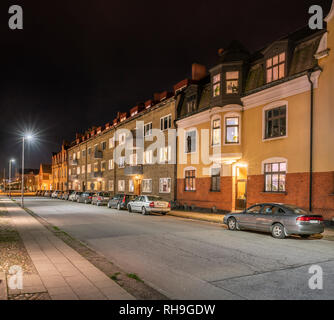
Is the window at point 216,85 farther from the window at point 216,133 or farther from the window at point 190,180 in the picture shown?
the window at point 190,180

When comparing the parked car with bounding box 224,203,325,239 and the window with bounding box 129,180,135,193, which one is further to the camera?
the window with bounding box 129,180,135,193

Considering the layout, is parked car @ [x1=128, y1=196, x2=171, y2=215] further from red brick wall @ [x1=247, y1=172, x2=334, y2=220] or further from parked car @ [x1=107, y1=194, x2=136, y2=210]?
red brick wall @ [x1=247, y1=172, x2=334, y2=220]

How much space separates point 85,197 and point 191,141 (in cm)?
1879

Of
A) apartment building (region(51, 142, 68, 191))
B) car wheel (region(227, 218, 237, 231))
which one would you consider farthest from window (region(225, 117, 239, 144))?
apartment building (region(51, 142, 68, 191))

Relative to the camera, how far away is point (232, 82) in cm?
2217

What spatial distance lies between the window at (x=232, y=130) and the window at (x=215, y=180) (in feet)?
9.90

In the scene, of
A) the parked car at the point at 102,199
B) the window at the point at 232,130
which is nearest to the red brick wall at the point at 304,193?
the window at the point at 232,130

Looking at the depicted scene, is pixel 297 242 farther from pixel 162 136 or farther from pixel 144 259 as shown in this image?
pixel 162 136

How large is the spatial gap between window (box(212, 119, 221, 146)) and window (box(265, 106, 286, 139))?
3.93 meters

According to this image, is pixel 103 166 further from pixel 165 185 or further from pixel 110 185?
pixel 165 185

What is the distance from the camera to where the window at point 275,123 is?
734 inches

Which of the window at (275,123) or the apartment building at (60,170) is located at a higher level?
the window at (275,123)

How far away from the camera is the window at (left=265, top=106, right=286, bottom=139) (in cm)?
1864
